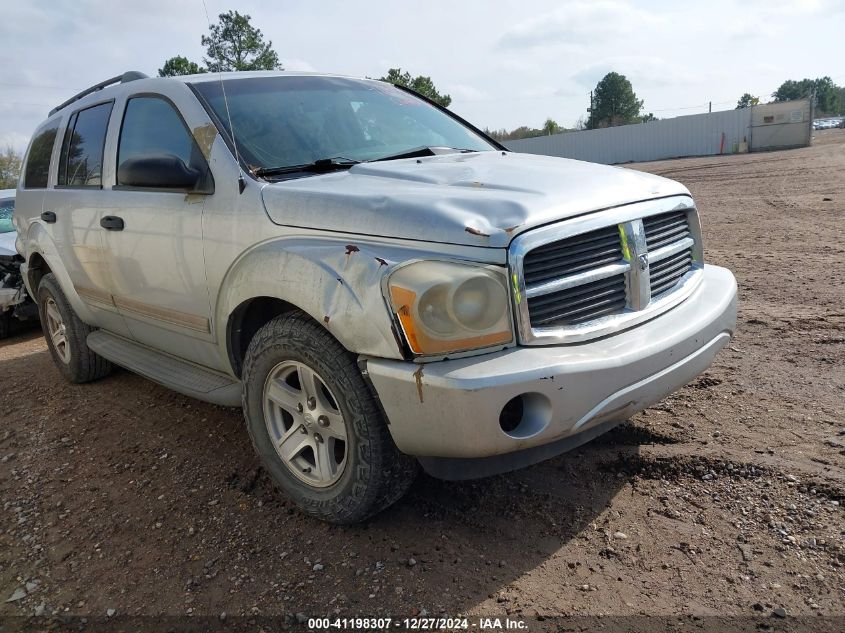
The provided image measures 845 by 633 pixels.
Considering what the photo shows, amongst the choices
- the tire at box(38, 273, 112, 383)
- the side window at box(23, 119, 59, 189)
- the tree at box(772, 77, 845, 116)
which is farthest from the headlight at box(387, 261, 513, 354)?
the tree at box(772, 77, 845, 116)

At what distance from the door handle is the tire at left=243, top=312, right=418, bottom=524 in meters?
1.34

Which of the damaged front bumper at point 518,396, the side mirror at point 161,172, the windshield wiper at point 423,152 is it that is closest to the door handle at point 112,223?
the side mirror at point 161,172

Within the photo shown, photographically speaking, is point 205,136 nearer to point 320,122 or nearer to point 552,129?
point 320,122

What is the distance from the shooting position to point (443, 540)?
2.61 metres

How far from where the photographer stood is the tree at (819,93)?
326ft

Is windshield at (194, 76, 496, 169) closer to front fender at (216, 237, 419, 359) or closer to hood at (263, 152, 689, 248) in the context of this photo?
hood at (263, 152, 689, 248)

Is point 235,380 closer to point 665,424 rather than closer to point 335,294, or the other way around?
point 335,294

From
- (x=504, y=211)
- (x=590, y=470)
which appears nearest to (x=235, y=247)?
(x=504, y=211)

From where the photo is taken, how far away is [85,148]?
13.9 ft

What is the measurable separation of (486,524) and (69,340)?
3573 millimetres

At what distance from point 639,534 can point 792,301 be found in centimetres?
366

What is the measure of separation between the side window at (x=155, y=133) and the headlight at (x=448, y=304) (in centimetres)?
141

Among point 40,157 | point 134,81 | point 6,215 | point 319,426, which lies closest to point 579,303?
point 319,426

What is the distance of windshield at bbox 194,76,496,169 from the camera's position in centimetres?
312
